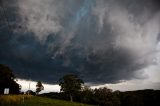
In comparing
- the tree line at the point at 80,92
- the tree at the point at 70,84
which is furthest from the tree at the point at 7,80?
the tree at the point at 70,84

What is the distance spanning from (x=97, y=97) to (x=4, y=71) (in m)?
45.6

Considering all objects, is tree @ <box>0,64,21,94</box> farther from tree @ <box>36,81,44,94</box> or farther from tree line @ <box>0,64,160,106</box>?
tree @ <box>36,81,44,94</box>

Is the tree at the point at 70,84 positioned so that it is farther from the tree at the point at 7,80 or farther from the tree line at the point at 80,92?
the tree at the point at 7,80

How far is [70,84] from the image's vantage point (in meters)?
135

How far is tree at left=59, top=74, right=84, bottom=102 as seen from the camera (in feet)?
443

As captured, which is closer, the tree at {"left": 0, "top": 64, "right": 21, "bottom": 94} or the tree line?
the tree at {"left": 0, "top": 64, "right": 21, "bottom": 94}

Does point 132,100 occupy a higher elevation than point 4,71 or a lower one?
lower

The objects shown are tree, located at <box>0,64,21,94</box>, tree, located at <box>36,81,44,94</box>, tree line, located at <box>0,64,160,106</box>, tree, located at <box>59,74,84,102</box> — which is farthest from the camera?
tree, located at <box>36,81,44,94</box>

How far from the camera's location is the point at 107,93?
132m

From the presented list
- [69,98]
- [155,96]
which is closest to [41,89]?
[69,98]

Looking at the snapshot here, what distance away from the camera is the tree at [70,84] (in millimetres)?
134875

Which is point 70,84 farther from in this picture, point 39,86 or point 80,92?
point 39,86

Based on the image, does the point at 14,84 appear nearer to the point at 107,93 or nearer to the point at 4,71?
the point at 4,71

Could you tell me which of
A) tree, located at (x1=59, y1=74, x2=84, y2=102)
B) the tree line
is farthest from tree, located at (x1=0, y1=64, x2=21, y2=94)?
tree, located at (x1=59, y1=74, x2=84, y2=102)
